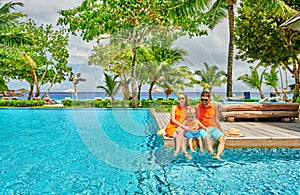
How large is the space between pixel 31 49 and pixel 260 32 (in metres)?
18.6

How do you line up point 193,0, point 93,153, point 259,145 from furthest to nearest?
point 193,0
point 93,153
point 259,145

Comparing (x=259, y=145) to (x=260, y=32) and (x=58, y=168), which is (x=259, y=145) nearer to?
(x=58, y=168)

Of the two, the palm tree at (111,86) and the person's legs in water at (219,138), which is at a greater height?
the palm tree at (111,86)

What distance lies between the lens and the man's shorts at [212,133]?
18.4 feet

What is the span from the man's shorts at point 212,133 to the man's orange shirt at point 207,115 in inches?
4.1

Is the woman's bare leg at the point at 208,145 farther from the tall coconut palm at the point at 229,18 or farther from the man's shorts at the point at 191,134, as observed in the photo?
the tall coconut palm at the point at 229,18

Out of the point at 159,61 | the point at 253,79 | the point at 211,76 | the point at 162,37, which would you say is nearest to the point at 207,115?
the point at 162,37

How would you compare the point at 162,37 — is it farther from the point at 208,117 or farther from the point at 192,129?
the point at 192,129

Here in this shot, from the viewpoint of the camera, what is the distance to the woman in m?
5.46

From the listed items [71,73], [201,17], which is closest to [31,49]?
[71,73]

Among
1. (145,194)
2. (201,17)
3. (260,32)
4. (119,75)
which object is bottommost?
(145,194)

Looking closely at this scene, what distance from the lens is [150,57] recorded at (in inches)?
861

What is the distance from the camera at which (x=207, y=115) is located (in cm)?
580

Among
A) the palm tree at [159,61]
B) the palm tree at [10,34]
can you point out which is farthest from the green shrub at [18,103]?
the palm tree at [159,61]
